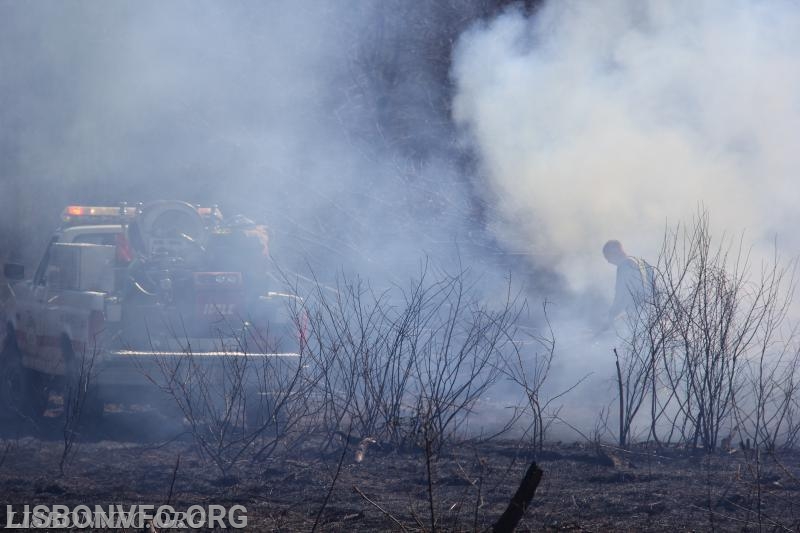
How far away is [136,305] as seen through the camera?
7609 mm

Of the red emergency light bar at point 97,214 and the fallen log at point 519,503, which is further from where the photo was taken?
the red emergency light bar at point 97,214

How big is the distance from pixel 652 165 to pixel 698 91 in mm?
1344

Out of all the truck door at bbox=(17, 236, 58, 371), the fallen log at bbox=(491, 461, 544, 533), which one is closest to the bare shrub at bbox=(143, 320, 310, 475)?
the truck door at bbox=(17, 236, 58, 371)

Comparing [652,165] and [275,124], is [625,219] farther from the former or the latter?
[275,124]

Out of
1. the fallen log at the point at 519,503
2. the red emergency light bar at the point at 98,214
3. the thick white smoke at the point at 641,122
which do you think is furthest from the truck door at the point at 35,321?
the thick white smoke at the point at 641,122

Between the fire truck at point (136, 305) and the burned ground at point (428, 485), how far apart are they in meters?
0.81

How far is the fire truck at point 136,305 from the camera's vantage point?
24.1 ft

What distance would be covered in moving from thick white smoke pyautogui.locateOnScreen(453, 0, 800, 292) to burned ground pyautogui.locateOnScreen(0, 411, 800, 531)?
7484mm

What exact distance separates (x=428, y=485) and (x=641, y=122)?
11.2m

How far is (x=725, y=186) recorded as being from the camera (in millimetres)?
14188

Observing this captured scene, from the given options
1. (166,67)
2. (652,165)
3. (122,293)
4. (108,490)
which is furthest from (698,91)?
(108,490)

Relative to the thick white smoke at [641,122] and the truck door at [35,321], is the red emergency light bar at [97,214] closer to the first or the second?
the truck door at [35,321]

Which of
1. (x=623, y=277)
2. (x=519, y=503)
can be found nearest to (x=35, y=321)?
(x=623, y=277)

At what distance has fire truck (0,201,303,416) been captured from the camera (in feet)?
24.1
